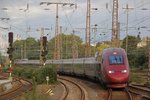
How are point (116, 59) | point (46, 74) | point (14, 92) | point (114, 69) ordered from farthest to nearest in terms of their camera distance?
point (46, 74) < point (14, 92) < point (116, 59) < point (114, 69)

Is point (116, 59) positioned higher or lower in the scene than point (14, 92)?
higher

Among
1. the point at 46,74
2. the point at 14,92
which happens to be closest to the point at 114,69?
the point at 14,92

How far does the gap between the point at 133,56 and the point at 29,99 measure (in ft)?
204

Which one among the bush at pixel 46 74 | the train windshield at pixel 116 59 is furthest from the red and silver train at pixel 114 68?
the bush at pixel 46 74

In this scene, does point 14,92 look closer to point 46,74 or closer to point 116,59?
point 116,59

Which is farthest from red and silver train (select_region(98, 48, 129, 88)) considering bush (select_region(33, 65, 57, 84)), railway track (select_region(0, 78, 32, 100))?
bush (select_region(33, 65, 57, 84))

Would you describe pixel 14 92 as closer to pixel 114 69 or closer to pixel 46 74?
pixel 114 69

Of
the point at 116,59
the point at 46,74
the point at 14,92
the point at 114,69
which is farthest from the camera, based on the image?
the point at 46,74

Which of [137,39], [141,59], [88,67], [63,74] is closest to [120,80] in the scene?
[88,67]

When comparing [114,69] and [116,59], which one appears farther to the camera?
[116,59]

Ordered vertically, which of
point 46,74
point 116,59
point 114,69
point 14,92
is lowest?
point 14,92

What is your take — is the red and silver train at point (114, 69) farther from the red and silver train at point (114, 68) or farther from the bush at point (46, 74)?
the bush at point (46, 74)

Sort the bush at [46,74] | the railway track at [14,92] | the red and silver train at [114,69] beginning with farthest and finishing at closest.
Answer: the bush at [46,74], the red and silver train at [114,69], the railway track at [14,92]

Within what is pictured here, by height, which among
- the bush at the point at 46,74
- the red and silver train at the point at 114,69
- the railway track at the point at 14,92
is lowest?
the railway track at the point at 14,92
